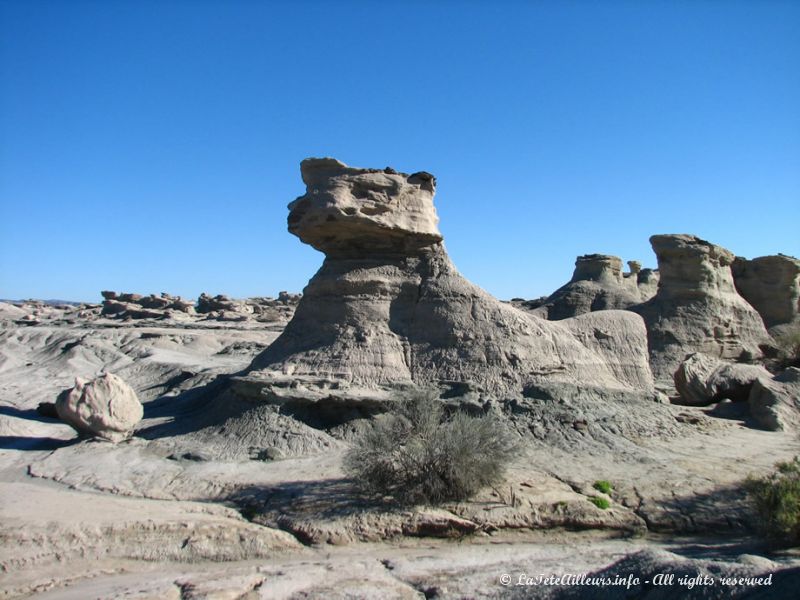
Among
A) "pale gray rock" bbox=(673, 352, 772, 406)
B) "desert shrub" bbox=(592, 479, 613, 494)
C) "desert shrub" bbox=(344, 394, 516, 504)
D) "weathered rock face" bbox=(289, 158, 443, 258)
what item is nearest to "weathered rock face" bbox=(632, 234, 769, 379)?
"pale gray rock" bbox=(673, 352, 772, 406)

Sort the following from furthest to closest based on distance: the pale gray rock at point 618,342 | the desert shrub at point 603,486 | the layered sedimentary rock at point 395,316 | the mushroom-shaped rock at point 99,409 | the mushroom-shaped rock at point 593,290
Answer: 1. the mushroom-shaped rock at point 593,290
2. the pale gray rock at point 618,342
3. the layered sedimentary rock at point 395,316
4. the mushroom-shaped rock at point 99,409
5. the desert shrub at point 603,486

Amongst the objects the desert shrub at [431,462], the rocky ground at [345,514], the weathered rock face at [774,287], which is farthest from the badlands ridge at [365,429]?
the weathered rock face at [774,287]

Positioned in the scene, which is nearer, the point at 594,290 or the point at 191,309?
the point at 594,290

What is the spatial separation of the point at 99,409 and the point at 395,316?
455 centimetres

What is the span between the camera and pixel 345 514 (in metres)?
Answer: 6.77

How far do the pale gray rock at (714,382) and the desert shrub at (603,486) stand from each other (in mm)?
5630

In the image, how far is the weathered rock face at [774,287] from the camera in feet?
68.9

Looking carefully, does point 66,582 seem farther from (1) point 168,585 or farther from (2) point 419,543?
(2) point 419,543

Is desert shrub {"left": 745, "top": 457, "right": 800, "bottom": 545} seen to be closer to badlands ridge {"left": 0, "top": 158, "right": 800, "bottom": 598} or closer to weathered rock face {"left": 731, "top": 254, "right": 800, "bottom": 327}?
badlands ridge {"left": 0, "top": 158, "right": 800, "bottom": 598}

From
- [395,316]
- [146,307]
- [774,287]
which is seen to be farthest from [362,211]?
[146,307]

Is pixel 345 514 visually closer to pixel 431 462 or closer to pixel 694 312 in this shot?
pixel 431 462

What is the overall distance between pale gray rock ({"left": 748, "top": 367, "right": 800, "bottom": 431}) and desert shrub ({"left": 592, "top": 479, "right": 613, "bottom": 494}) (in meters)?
4.80

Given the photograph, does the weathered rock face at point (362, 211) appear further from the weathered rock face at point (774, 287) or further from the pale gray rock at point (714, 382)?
the weathered rock face at point (774, 287)

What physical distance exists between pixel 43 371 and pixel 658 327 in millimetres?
16526
